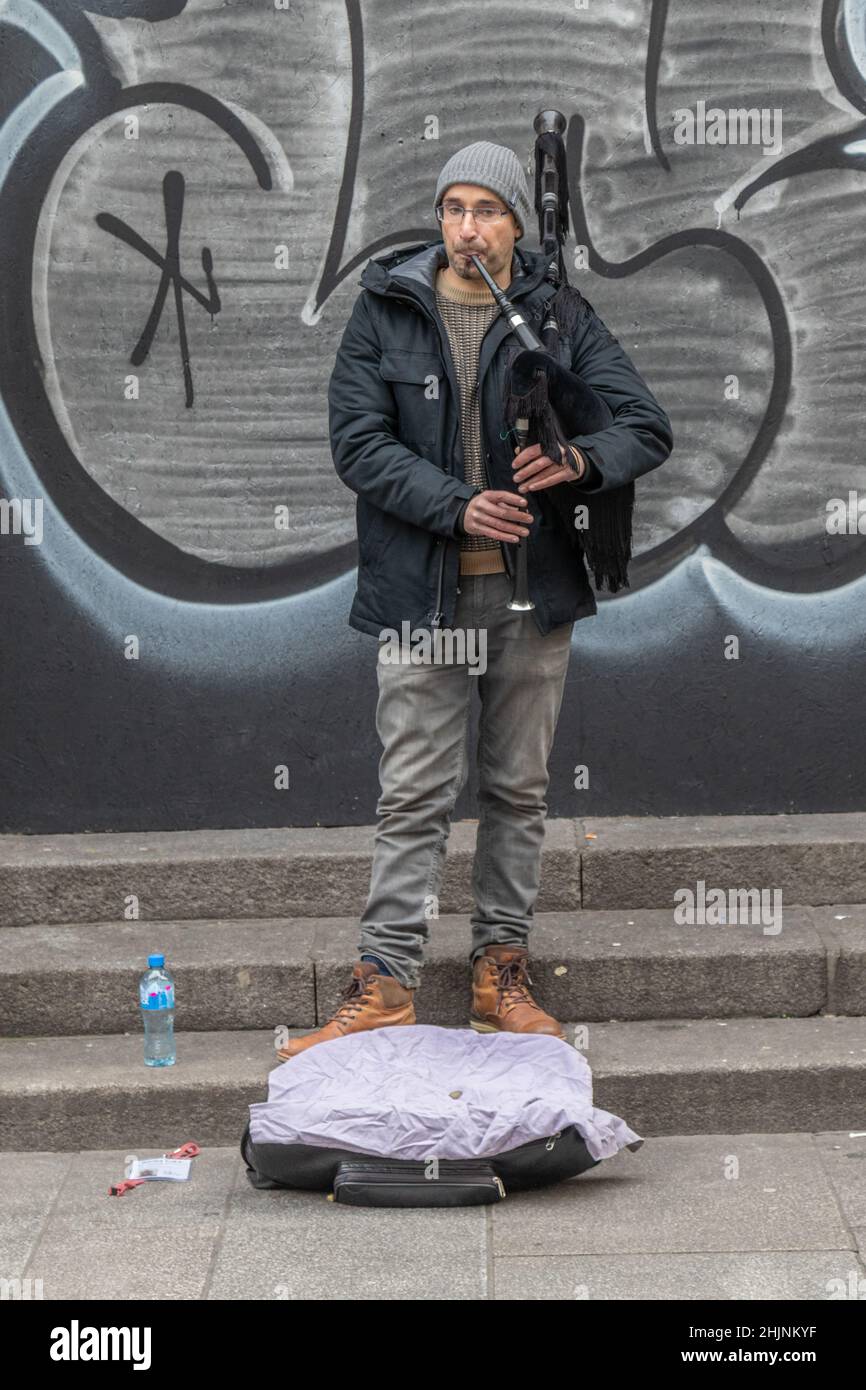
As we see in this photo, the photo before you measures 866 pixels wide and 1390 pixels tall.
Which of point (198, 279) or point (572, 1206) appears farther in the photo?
point (198, 279)

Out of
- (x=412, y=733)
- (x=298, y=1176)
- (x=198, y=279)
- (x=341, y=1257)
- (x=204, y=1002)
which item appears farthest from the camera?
(x=198, y=279)

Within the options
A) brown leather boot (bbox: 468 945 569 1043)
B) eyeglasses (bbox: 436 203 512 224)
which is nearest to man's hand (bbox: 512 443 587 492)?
eyeglasses (bbox: 436 203 512 224)

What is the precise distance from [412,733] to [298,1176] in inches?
42.4

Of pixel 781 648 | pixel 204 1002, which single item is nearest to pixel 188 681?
pixel 204 1002

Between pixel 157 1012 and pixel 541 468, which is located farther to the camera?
pixel 157 1012

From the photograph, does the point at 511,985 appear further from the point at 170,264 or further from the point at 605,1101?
the point at 170,264

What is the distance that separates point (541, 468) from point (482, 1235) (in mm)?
1719

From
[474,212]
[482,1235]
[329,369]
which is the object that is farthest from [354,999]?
[329,369]

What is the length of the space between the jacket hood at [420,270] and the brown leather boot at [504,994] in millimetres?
1650

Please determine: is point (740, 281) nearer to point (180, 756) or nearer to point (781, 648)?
point (781, 648)

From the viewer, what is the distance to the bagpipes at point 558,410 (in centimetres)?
434

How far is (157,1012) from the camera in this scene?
4867 millimetres

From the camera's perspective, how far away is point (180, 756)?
5879 mm

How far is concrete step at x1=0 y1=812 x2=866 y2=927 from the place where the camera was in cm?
548
